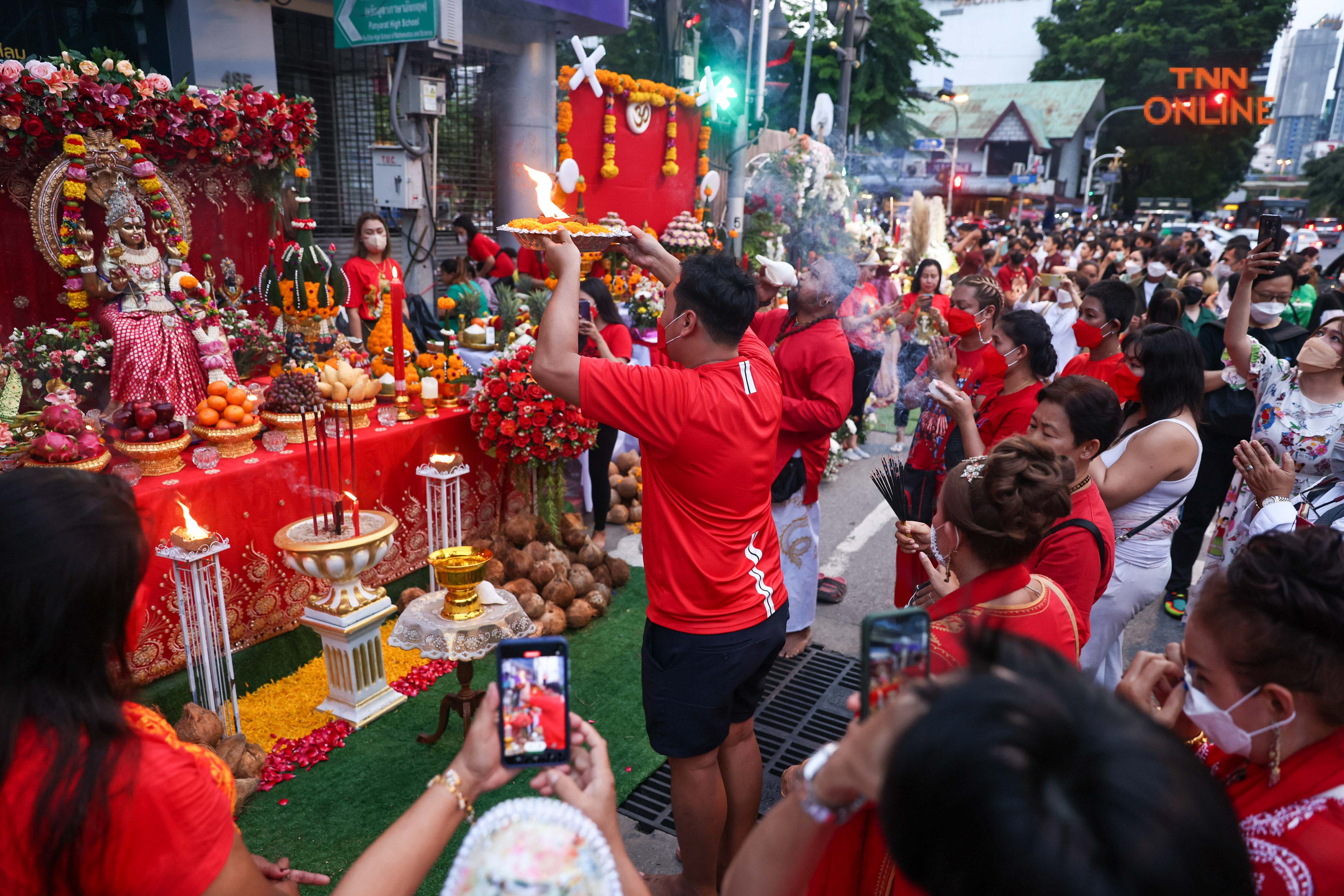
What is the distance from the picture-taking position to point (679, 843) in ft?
9.08

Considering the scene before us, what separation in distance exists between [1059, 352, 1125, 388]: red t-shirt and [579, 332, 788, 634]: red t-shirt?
8.69 ft

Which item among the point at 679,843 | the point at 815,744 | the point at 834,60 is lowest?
the point at 815,744

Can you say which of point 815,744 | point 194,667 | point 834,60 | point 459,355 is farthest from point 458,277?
point 834,60

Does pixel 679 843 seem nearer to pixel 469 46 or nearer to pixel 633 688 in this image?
pixel 633 688

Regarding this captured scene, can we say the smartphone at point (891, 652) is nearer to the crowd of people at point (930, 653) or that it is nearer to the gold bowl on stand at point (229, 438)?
the crowd of people at point (930, 653)

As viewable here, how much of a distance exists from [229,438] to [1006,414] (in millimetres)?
3949

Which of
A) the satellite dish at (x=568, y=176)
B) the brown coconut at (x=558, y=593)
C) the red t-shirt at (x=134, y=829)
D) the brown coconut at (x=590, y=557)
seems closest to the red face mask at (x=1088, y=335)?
the brown coconut at (x=590, y=557)

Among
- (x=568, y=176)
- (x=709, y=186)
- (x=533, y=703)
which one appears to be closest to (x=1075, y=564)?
(x=533, y=703)

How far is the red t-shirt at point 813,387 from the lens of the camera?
4.15 metres

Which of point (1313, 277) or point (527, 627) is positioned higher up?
point (1313, 277)

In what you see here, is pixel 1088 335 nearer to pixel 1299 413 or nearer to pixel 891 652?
pixel 1299 413

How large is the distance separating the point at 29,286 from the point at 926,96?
1862 cm

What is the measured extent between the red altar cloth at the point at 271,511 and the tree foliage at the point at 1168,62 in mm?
47069

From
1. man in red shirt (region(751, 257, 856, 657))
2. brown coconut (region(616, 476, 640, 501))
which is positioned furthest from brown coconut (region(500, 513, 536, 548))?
man in red shirt (region(751, 257, 856, 657))
